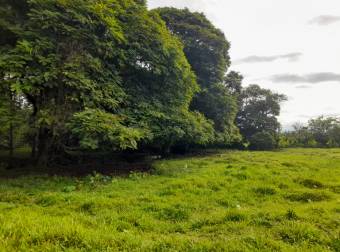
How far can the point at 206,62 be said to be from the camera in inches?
910

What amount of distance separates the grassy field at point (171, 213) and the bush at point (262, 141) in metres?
21.7

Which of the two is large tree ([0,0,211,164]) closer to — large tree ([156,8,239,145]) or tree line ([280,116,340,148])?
large tree ([156,8,239,145])

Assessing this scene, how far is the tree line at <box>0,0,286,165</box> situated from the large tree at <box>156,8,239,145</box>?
5.14 metres

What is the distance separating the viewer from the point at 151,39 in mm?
14211

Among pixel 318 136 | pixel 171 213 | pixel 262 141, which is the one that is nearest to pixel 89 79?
pixel 171 213

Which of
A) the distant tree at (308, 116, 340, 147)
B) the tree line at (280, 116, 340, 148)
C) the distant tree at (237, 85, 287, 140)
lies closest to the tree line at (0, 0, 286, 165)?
the distant tree at (237, 85, 287, 140)

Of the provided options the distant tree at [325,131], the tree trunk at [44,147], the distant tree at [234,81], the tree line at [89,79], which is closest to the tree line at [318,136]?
the distant tree at [325,131]

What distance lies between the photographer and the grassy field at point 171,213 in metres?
4.92

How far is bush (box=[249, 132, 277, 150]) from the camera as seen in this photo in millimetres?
32938

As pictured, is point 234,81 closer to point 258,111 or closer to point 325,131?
point 258,111

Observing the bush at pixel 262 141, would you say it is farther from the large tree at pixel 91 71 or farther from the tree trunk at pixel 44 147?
the tree trunk at pixel 44 147

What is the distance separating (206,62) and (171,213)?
18143 millimetres

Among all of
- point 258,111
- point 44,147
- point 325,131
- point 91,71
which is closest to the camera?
point 91,71

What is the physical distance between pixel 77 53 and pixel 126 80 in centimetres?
337
